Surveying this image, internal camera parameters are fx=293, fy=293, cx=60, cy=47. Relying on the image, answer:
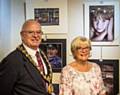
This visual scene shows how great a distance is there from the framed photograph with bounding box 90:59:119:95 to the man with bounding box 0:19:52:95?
76cm

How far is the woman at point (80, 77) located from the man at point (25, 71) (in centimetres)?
19

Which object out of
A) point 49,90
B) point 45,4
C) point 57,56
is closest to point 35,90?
point 49,90

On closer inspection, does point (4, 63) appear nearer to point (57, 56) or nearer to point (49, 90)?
point (49, 90)

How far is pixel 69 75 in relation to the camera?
7.59 feet

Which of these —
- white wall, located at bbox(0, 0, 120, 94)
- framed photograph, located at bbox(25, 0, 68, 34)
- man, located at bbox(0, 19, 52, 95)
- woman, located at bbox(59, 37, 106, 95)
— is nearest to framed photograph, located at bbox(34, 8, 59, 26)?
framed photograph, located at bbox(25, 0, 68, 34)

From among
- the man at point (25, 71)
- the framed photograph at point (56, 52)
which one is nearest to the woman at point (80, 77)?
the man at point (25, 71)

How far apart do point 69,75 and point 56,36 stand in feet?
1.91

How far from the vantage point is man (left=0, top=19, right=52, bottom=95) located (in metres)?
1.96

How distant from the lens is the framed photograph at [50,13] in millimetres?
2742

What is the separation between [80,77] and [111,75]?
537 millimetres

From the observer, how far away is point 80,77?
2.31 meters

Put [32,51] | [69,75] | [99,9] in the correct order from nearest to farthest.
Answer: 1. [32,51]
2. [69,75]
3. [99,9]

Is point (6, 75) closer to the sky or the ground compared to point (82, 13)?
closer to the ground

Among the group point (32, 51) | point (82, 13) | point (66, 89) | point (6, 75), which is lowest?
point (66, 89)
